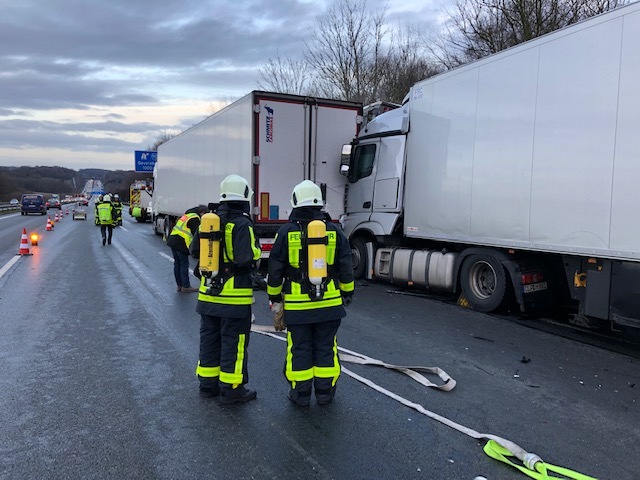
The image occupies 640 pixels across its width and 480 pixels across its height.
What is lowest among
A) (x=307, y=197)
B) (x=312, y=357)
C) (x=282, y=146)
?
(x=312, y=357)

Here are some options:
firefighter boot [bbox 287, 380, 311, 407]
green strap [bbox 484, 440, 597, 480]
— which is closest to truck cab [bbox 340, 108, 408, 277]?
firefighter boot [bbox 287, 380, 311, 407]

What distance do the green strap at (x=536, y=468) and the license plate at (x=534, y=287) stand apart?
12.6ft

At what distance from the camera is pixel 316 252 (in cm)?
381

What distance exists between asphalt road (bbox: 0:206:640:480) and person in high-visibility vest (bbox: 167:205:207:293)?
1.69 m

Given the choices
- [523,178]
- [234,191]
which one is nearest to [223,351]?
[234,191]

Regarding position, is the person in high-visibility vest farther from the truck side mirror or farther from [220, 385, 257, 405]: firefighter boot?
[220, 385, 257, 405]: firefighter boot

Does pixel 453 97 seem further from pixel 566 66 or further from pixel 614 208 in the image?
pixel 614 208

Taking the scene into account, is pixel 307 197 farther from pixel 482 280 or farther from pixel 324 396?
pixel 482 280

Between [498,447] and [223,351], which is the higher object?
[223,351]

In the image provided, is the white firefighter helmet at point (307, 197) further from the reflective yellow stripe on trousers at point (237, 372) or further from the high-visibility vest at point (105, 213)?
the high-visibility vest at point (105, 213)

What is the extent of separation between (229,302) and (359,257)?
626cm

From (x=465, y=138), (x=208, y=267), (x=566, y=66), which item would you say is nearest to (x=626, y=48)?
(x=566, y=66)

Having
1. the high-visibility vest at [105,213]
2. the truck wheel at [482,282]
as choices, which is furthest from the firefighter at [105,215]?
the truck wheel at [482,282]

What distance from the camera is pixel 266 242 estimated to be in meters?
9.53
